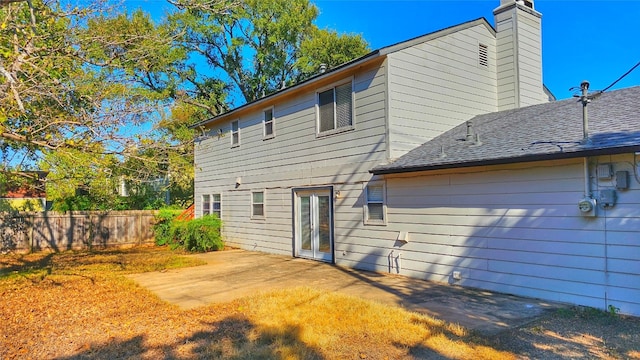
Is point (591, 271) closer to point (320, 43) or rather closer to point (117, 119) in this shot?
point (117, 119)

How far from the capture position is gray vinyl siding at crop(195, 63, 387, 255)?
9.04 m

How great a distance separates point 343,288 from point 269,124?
22.3ft

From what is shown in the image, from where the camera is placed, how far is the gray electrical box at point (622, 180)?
5.40 metres

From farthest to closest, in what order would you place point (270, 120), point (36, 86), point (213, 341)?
point (270, 120)
point (36, 86)
point (213, 341)

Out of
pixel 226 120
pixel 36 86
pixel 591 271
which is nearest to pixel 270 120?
pixel 226 120

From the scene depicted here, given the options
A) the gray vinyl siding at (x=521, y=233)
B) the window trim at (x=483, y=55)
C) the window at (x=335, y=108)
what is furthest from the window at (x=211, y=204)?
the window trim at (x=483, y=55)

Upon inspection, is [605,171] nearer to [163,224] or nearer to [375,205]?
[375,205]

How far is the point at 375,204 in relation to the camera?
8977mm

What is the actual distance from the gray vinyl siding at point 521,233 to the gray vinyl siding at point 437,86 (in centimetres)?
140

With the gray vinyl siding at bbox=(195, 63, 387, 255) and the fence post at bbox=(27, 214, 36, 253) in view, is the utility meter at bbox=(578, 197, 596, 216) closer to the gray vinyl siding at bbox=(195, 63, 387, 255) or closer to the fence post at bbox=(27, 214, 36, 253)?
the gray vinyl siding at bbox=(195, 63, 387, 255)

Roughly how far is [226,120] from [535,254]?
451 inches

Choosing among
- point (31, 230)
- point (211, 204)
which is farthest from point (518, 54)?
point (31, 230)

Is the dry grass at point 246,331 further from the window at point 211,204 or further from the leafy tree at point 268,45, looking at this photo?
the leafy tree at point 268,45

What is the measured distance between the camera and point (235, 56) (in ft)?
83.9
